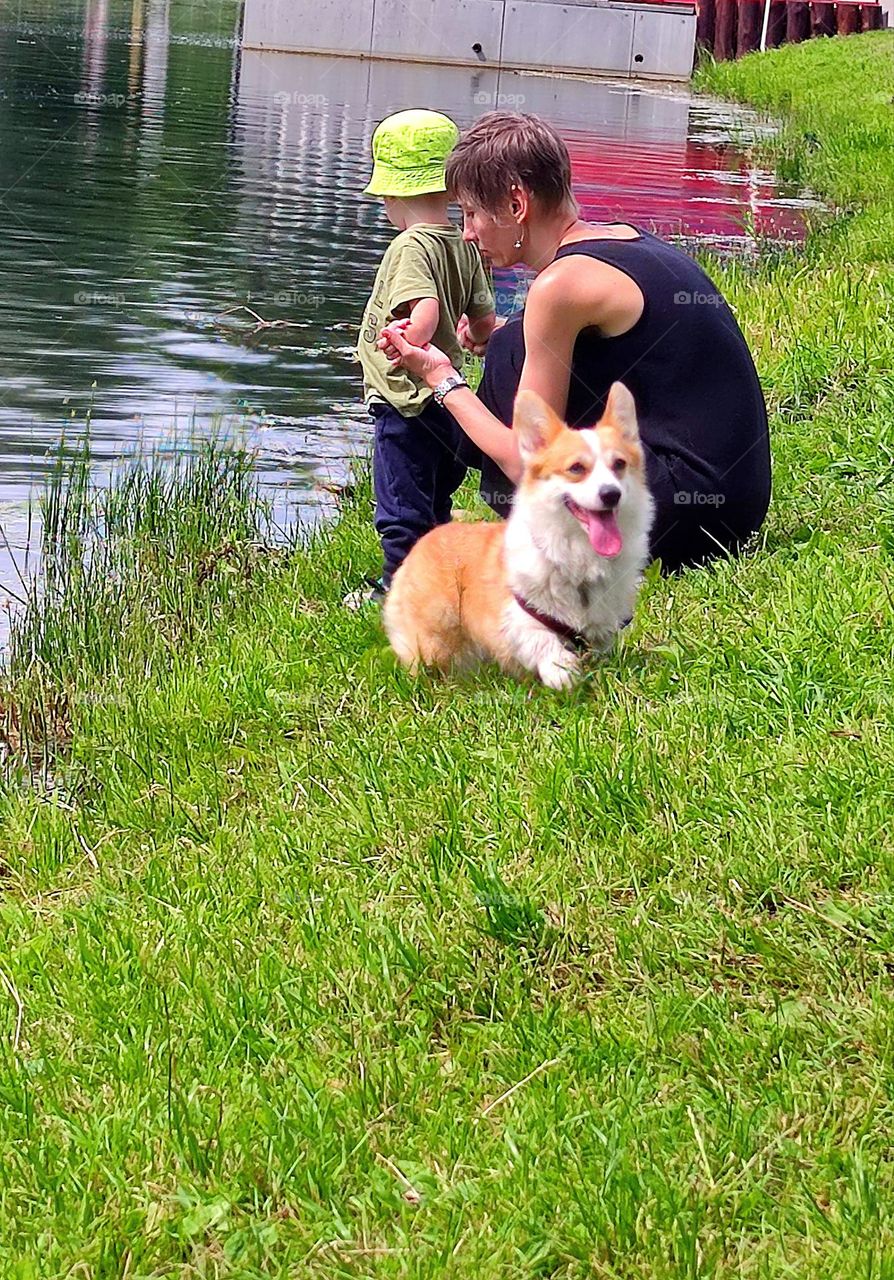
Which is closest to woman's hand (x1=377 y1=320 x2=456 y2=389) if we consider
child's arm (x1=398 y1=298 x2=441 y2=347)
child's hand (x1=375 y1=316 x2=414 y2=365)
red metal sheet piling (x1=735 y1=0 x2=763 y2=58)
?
child's hand (x1=375 y1=316 x2=414 y2=365)

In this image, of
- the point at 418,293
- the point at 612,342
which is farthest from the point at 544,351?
the point at 418,293

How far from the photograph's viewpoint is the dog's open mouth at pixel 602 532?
457cm

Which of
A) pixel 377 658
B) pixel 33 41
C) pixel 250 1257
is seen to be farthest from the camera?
pixel 33 41

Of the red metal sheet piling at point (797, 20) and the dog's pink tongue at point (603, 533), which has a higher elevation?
the red metal sheet piling at point (797, 20)

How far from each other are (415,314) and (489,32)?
38890mm

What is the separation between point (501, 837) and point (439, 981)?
543 mm

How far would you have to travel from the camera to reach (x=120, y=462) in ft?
29.8

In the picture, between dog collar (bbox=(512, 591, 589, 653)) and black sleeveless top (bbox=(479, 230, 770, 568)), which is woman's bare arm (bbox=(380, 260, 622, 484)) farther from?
dog collar (bbox=(512, 591, 589, 653))

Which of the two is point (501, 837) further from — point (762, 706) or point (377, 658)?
point (377, 658)

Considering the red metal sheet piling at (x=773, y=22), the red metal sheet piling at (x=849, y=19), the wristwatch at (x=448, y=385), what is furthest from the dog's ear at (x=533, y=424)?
the red metal sheet piling at (x=849, y=19)

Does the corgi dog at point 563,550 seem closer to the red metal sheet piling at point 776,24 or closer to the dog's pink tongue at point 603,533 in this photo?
the dog's pink tongue at point 603,533

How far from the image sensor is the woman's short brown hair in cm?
525

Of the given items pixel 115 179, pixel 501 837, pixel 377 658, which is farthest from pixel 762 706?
pixel 115 179

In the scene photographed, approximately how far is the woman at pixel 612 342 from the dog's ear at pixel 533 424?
1.83 ft
